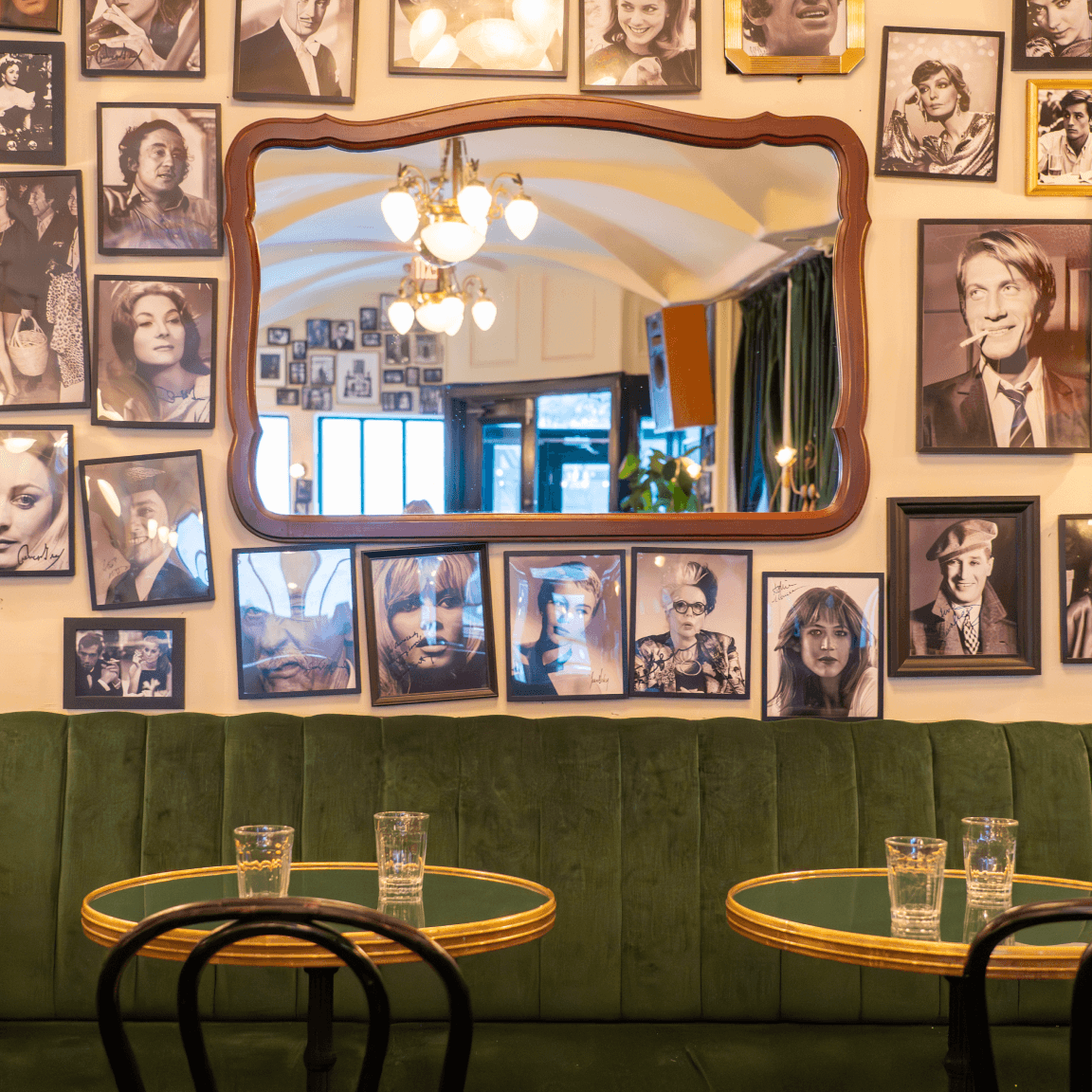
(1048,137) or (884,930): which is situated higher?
(1048,137)

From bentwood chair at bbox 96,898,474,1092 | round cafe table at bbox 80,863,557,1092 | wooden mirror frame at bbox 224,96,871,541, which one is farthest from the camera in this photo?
wooden mirror frame at bbox 224,96,871,541

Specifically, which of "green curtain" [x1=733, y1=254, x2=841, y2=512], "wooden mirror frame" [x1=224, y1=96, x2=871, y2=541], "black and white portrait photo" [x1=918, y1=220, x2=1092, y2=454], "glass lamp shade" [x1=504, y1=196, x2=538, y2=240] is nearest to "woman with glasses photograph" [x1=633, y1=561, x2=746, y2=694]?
"wooden mirror frame" [x1=224, y1=96, x2=871, y2=541]

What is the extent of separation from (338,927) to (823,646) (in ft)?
4.53

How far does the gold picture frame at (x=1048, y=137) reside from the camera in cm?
265

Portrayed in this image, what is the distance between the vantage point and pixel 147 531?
8.45 ft

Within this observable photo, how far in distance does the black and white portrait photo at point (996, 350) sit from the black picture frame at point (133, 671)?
176 centimetres

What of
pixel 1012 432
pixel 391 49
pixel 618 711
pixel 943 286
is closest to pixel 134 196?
pixel 391 49

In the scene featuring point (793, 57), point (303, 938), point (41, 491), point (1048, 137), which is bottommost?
point (303, 938)

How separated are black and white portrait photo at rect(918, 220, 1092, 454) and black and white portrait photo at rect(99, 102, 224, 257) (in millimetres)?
1628

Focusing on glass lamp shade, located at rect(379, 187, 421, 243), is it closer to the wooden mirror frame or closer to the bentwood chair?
the wooden mirror frame

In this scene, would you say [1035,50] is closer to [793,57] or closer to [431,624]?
[793,57]

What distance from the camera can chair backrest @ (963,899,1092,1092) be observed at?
124 centimetres

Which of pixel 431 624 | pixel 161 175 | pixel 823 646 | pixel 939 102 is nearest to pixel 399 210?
pixel 161 175

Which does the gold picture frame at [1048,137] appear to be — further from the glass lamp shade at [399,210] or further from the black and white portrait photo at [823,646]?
the glass lamp shade at [399,210]
